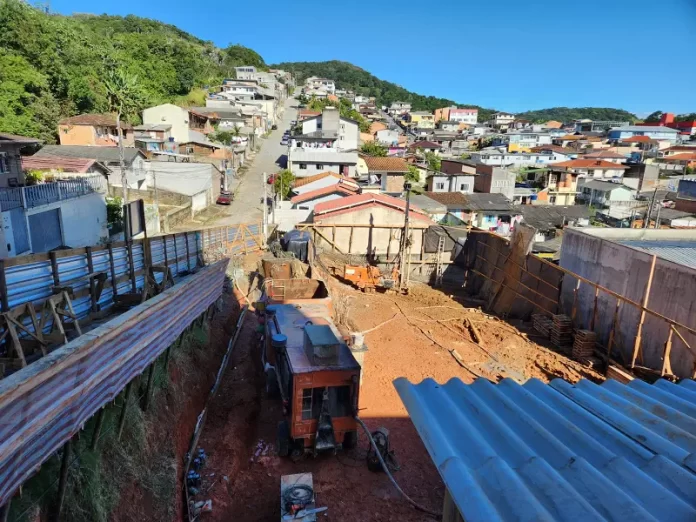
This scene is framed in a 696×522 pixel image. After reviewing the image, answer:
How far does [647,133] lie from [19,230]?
104m

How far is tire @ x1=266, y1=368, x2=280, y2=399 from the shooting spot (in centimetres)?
1009

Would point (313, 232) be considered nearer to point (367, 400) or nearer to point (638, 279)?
point (367, 400)

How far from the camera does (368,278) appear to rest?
19.2m

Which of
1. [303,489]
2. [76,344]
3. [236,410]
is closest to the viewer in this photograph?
[76,344]

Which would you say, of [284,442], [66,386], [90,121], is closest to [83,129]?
[90,121]

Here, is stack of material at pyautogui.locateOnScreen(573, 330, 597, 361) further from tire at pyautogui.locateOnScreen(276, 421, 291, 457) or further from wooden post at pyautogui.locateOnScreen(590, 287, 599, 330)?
tire at pyautogui.locateOnScreen(276, 421, 291, 457)

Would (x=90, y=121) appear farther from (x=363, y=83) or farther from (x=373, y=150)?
(x=363, y=83)

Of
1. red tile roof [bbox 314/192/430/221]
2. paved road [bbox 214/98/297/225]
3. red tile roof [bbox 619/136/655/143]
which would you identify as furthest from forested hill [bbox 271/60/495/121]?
red tile roof [bbox 314/192/430/221]

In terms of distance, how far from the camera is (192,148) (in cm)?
4544

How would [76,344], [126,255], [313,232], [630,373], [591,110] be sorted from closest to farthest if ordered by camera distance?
1. [76,344]
2. [126,255]
3. [630,373]
4. [313,232]
5. [591,110]

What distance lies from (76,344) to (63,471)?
1.36 meters

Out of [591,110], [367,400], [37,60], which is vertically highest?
[591,110]

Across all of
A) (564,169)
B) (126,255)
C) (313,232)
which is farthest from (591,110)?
(126,255)

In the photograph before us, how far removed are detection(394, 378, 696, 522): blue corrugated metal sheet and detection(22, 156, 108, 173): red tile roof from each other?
26035mm
